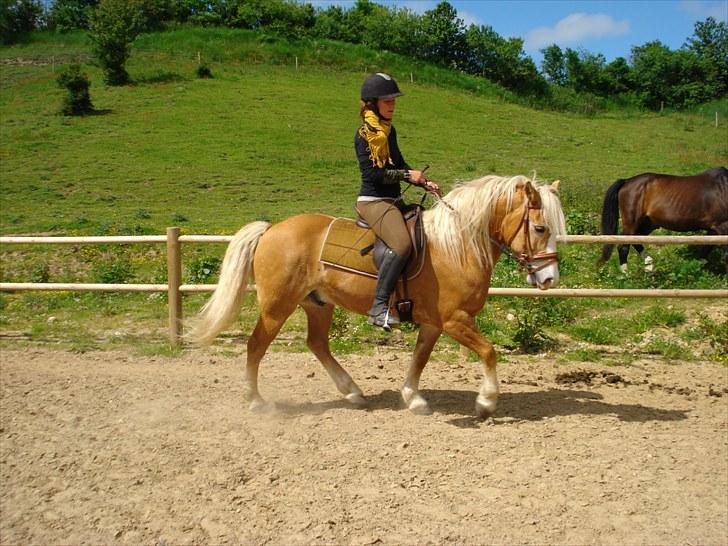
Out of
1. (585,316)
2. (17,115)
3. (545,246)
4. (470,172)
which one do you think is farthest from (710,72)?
(545,246)

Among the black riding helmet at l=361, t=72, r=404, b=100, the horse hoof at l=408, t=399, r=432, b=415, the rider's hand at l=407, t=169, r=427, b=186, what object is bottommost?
the horse hoof at l=408, t=399, r=432, b=415

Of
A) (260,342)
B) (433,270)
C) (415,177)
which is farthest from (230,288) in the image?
(415,177)

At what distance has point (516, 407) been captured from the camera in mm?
5844

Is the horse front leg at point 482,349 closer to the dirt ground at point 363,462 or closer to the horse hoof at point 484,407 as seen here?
the horse hoof at point 484,407

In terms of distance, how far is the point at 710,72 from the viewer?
53531mm

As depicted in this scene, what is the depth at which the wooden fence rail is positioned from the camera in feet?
24.5

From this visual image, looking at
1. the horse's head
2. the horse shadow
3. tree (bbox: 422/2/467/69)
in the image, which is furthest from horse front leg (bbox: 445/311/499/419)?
tree (bbox: 422/2/467/69)

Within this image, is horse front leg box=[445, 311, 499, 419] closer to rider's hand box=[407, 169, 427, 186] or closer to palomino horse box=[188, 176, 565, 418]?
palomino horse box=[188, 176, 565, 418]

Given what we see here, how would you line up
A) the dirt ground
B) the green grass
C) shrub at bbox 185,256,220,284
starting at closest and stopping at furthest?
1. the dirt ground
2. the green grass
3. shrub at bbox 185,256,220,284

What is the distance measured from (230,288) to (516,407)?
2712mm

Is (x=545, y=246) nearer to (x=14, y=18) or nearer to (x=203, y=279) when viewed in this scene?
(x=203, y=279)

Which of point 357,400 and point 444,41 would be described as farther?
point 444,41

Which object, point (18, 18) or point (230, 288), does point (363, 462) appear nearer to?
point (230, 288)

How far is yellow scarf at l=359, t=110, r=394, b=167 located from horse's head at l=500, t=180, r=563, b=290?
113cm
